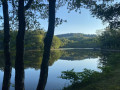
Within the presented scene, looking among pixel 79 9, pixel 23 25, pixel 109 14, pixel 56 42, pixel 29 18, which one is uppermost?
pixel 109 14

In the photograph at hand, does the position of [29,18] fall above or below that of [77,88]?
above

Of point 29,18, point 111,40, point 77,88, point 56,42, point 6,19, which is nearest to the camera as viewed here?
point 6,19

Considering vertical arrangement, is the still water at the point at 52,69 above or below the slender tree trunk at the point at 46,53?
below

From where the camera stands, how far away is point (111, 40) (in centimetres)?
6194

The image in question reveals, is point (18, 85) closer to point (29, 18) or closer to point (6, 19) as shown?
point (6, 19)

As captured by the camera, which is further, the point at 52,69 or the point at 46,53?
the point at 52,69

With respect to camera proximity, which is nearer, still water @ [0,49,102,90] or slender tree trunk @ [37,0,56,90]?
slender tree trunk @ [37,0,56,90]

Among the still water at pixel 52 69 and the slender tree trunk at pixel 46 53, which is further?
the still water at pixel 52 69

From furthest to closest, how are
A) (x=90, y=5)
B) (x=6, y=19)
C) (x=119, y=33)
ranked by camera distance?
1. (x=119, y=33)
2. (x=90, y=5)
3. (x=6, y=19)

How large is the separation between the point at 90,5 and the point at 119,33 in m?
44.5

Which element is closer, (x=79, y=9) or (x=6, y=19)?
(x=6, y=19)

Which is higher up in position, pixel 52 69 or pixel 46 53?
pixel 46 53

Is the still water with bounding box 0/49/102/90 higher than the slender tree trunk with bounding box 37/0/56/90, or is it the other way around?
the slender tree trunk with bounding box 37/0/56/90

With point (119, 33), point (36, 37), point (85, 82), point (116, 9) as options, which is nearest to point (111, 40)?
point (119, 33)
